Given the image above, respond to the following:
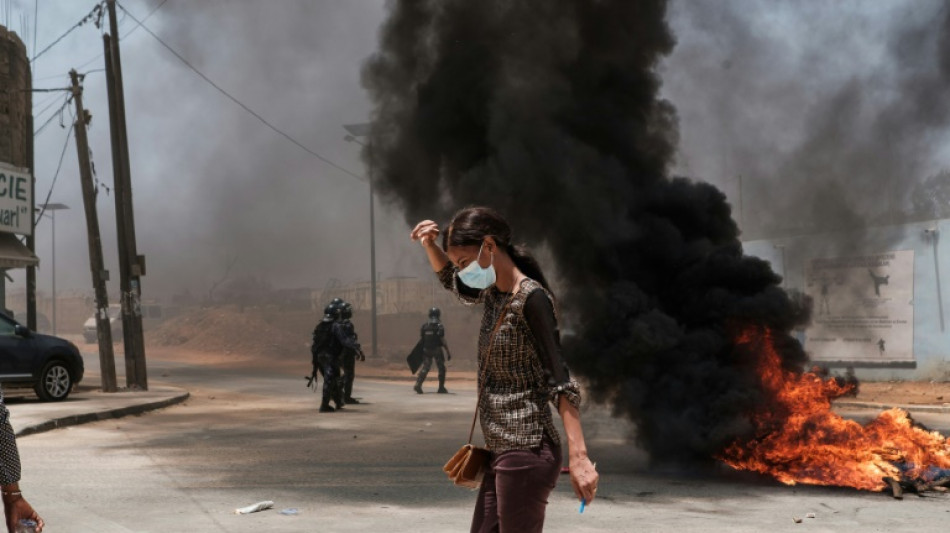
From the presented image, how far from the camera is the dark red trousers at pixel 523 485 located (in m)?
2.99

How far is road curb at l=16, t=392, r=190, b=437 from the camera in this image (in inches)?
486

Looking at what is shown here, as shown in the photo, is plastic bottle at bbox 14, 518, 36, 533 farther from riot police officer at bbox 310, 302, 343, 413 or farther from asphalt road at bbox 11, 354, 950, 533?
riot police officer at bbox 310, 302, 343, 413

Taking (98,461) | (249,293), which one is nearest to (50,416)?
(98,461)

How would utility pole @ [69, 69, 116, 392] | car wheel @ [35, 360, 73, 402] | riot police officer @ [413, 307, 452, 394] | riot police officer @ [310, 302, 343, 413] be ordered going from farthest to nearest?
riot police officer @ [413, 307, 452, 394] < utility pole @ [69, 69, 116, 392] < car wheel @ [35, 360, 73, 402] < riot police officer @ [310, 302, 343, 413]

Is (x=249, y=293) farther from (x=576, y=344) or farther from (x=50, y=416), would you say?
(x=576, y=344)

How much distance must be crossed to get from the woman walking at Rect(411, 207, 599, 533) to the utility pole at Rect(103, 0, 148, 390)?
1772cm

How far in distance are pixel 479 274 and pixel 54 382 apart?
1506 cm

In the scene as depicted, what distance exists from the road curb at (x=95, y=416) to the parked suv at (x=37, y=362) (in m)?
1.35

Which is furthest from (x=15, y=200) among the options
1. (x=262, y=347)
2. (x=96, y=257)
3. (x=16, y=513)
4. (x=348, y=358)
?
(x=262, y=347)

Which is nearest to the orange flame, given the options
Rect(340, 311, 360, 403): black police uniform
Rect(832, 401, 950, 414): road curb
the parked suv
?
Rect(340, 311, 360, 403): black police uniform

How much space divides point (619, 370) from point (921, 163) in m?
5.70

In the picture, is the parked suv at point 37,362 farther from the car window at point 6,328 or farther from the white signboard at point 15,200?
the white signboard at point 15,200

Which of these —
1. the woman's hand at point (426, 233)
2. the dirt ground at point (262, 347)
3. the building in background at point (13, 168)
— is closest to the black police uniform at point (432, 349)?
the dirt ground at point (262, 347)

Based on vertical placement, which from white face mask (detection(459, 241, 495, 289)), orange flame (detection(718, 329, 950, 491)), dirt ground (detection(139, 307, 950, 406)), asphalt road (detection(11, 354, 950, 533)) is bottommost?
dirt ground (detection(139, 307, 950, 406))
